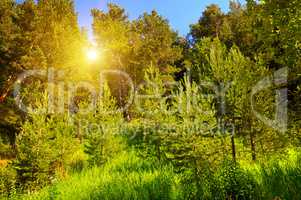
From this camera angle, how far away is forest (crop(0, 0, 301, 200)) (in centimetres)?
959

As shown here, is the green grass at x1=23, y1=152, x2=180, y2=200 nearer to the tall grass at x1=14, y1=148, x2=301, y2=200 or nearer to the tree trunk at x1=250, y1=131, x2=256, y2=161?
the tall grass at x1=14, y1=148, x2=301, y2=200

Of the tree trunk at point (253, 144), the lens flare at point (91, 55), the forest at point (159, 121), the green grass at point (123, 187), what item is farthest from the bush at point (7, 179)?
the lens flare at point (91, 55)

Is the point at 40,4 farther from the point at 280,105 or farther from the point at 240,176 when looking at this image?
the point at 240,176

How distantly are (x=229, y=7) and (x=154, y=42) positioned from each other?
15640 mm

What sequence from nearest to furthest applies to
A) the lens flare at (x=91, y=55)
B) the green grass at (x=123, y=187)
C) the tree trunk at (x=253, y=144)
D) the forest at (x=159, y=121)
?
the forest at (x=159, y=121), the green grass at (x=123, y=187), the tree trunk at (x=253, y=144), the lens flare at (x=91, y=55)

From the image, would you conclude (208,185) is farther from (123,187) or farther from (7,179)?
(7,179)

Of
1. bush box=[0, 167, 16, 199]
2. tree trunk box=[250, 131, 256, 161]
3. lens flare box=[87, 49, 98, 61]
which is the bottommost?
bush box=[0, 167, 16, 199]

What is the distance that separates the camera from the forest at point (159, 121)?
9586 mm

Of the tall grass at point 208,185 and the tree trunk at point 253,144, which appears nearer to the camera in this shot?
the tall grass at point 208,185

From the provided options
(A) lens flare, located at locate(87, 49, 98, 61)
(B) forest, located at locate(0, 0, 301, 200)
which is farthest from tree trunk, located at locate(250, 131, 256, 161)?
(A) lens flare, located at locate(87, 49, 98, 61)

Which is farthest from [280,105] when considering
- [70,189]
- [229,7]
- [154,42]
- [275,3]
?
[229,7]

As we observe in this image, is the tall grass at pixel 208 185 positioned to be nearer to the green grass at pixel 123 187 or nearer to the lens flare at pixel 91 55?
the green grass at pixel 123 187

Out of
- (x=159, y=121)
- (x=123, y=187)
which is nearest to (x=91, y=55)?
(x=159, y=121)

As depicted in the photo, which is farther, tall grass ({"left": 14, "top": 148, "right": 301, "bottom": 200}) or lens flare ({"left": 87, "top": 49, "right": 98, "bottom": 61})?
lens flare ({"left": 87, "top": 49, "right": 98, "bottom": 61})
